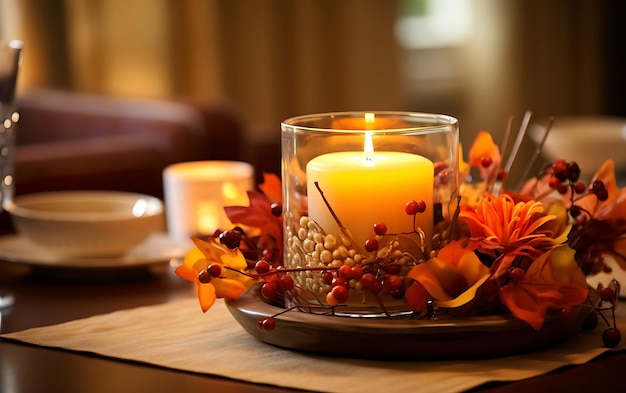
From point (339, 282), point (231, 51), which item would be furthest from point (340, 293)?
point (231, 51)

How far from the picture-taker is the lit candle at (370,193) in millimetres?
824

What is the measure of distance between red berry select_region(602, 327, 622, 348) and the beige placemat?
12 millimetres

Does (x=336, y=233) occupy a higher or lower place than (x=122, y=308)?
higher

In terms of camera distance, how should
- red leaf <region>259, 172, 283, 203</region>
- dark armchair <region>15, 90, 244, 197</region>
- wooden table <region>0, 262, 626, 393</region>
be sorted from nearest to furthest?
wooden table <region>0, 262, 626, 393</region>
red leaf <region>259, 172, 283, 203</region>
dark armchair <region>15, 90, 244, 197</region>

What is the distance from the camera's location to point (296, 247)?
0.85 m

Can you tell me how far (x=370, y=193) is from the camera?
0.83 metres

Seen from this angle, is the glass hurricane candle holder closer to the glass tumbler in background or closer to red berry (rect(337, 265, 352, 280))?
red berry (rect(337, 265, 352, 280))

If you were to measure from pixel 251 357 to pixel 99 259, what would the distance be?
1.46ft

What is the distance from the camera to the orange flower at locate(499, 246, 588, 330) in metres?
0.78

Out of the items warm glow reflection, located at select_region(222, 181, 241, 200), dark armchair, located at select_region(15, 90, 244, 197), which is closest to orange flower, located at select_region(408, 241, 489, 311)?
warm glow reflection, located at select_region(222, 181, 241, 200)

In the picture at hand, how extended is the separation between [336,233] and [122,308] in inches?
12.1

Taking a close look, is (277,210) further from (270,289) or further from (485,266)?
(485,266)

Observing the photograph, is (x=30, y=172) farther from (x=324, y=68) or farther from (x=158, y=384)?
(x=324, y=68)

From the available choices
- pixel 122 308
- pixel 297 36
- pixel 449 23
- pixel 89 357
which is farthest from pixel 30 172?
pixel 449 23
